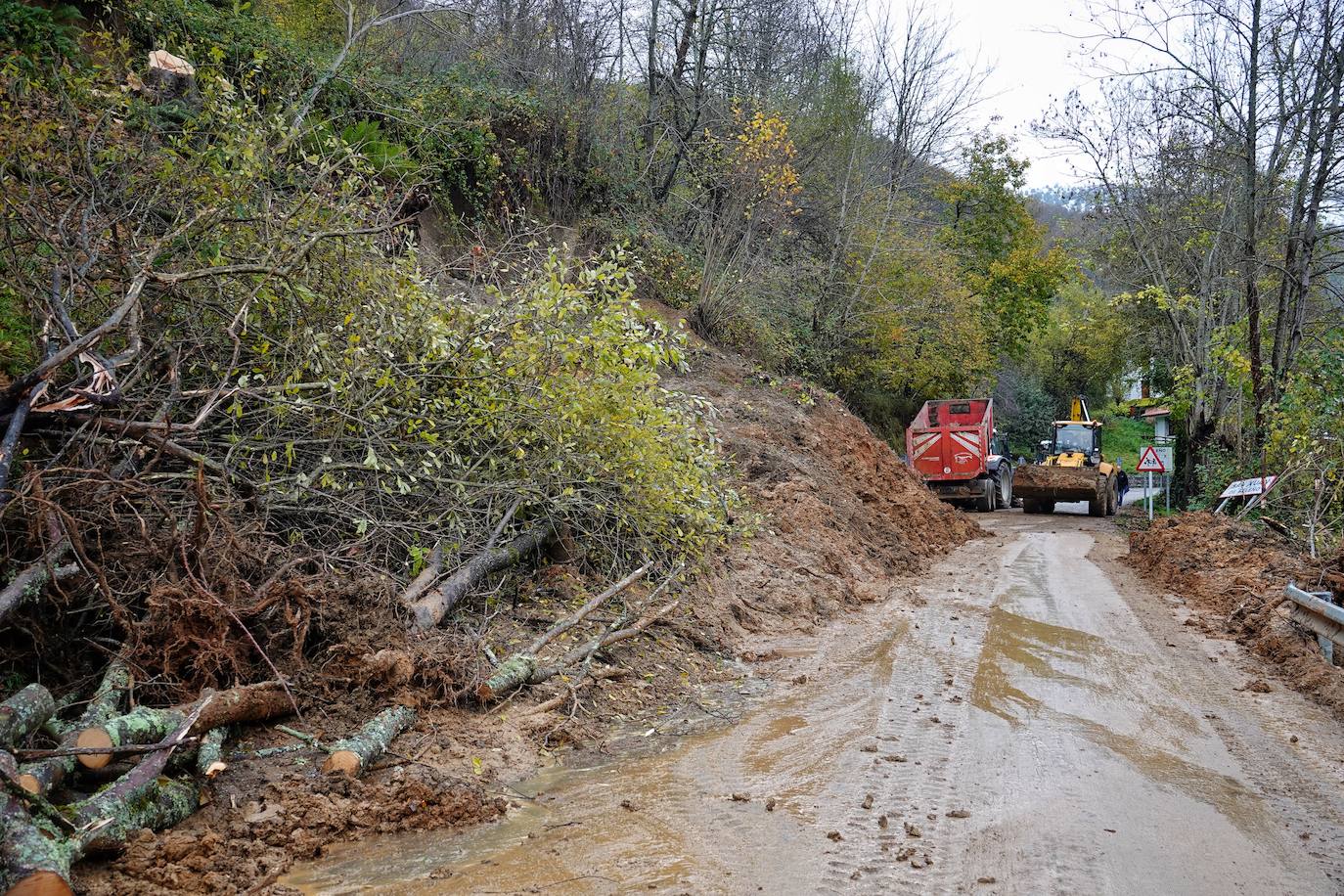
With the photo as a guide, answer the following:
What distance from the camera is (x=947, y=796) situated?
16.2 feet

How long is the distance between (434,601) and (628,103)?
16223 millimetres

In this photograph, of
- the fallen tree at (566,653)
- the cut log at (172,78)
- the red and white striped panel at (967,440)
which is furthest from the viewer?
the red and white striped panel at (967,440)

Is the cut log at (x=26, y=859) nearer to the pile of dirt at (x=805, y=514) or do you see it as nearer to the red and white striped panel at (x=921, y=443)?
the pile of dirt at (x=805, y=514)

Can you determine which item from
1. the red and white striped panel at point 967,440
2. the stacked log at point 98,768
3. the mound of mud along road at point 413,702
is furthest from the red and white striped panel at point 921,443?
the stacked log at point 98,768

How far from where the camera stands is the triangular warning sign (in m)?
21.7

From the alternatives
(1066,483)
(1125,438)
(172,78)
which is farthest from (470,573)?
(1125,438)

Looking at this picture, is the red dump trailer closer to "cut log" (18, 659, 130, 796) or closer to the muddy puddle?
the muddy puddle

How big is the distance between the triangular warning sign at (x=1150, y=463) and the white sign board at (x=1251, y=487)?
5.26 m

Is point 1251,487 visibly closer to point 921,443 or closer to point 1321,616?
point 1321,616

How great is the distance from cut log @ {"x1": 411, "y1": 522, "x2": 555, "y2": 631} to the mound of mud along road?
5.3 inches

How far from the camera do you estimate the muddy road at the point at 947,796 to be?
4008 mm

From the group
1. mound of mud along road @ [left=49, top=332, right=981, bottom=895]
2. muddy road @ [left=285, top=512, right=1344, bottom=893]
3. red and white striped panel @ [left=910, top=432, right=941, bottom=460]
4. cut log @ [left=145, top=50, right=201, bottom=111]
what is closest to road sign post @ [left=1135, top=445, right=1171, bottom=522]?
red and white striped panel @ [left=910, top=432, right=941, bottom=460]

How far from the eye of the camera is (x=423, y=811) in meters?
4.41

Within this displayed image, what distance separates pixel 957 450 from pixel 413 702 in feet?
68.3
